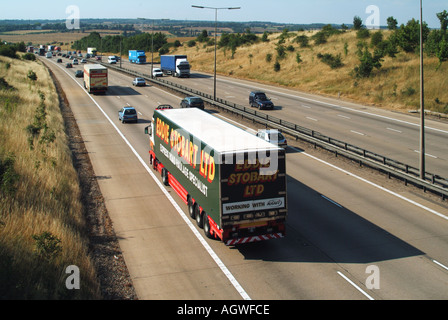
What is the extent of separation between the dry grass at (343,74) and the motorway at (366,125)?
14.1ft

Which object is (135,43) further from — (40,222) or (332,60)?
(40,222)

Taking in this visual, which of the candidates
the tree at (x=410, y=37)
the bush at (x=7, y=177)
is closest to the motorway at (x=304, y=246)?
the bush at (x=7, y=177)

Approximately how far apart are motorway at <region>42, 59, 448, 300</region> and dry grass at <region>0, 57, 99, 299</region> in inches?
65.7

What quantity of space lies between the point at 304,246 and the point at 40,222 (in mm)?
9669

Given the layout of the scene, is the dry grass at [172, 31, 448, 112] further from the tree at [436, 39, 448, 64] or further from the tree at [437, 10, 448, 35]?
the tree at [437, 10, 448, 35]

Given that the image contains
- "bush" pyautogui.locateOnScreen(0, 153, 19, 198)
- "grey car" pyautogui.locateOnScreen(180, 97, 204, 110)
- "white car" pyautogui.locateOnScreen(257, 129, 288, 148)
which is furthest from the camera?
"grey car" pyautogui.locateOnScreen(180, 97, 204, 110)

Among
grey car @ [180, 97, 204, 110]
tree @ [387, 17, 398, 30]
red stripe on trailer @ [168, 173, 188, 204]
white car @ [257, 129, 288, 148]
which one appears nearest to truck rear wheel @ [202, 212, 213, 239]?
red stripe on trailer @ [168, 173, 188, 204]

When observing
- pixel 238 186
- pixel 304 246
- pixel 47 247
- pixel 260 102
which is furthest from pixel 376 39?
pixel 47 247

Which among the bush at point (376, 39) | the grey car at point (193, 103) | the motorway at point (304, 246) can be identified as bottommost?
the motorway at point (304, 246)

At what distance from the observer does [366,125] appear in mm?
40625

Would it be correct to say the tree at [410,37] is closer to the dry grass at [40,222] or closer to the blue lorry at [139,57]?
the dry grass at [40,222]

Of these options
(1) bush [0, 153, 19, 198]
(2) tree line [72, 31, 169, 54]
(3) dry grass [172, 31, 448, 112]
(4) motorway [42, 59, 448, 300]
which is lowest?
(4) motorway [42, 59, 448, 300]

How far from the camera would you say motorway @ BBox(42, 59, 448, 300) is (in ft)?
45.0

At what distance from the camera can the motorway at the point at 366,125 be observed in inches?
1227
